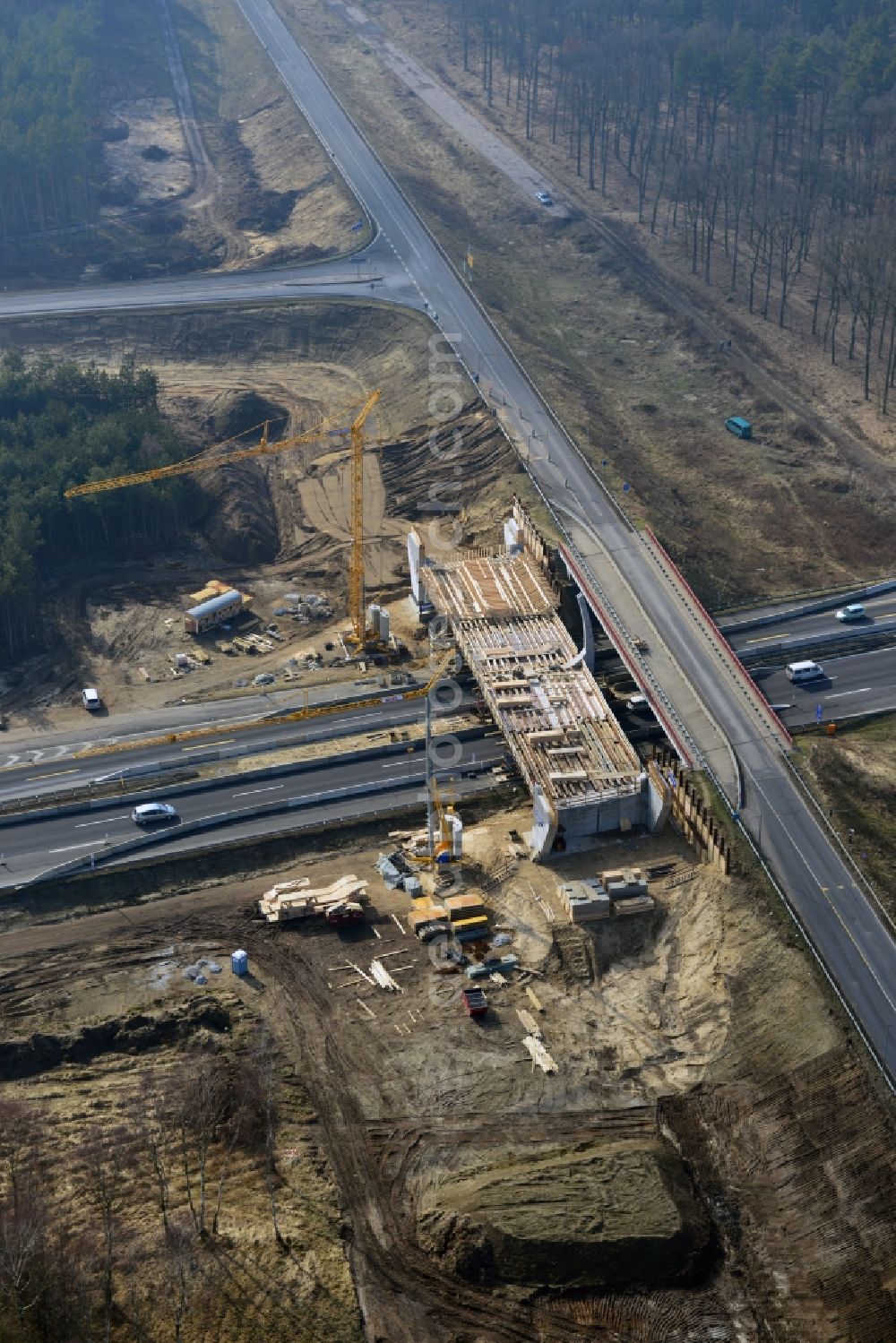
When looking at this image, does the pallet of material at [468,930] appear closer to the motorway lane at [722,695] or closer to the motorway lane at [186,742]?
the motorway lane at [722,695]

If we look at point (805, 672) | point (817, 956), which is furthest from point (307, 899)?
point (805, 672)

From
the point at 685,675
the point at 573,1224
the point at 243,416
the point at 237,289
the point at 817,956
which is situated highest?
the point at 817,956

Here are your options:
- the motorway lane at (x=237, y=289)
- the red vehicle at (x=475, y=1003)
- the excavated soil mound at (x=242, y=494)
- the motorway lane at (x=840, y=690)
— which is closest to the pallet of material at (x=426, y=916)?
the red vehicle at (x=475, y=1003)

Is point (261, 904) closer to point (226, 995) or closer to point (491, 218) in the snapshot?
point (226, 995)

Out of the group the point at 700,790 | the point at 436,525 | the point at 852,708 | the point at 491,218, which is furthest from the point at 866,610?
the point at 491,218

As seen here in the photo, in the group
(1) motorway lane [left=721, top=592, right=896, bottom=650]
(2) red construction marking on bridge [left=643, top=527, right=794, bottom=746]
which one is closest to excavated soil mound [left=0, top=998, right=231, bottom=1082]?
(2) red construction marking on bridge [left=643, top=527, right=794, bottom=746]

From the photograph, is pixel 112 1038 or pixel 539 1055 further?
pixel 112 1038

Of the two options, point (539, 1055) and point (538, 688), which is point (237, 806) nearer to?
point (538, 688)
